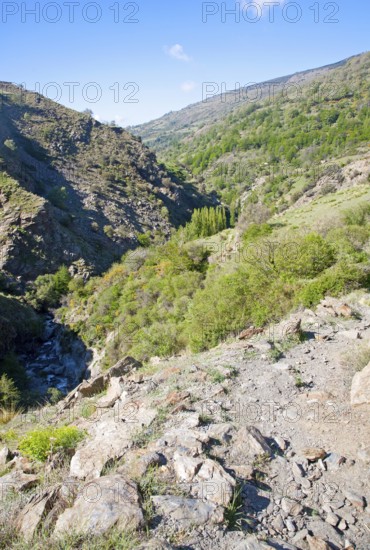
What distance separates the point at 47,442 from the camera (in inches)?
208

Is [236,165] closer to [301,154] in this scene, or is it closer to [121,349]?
[301,154]

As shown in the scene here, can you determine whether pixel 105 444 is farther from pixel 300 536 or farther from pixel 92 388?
pixel 92 388

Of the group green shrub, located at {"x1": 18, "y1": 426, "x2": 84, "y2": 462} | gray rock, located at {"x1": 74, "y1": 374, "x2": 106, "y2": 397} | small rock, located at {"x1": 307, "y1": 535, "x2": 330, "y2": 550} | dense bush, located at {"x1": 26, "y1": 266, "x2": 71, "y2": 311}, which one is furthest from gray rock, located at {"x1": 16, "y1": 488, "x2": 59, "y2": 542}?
dense bush, located at {"x1": 26, "y1": 266, "x2": 71, "y2": 311}

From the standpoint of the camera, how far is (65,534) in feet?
10.6

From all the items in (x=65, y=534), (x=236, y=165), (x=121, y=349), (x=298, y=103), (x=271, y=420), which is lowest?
(x=121, y=349)

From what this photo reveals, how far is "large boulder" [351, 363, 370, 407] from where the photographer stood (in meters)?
5.31

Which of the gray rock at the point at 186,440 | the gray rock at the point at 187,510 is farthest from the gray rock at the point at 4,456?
the gray rock at the point at 187,510

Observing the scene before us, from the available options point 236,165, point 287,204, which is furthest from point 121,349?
point 236,165

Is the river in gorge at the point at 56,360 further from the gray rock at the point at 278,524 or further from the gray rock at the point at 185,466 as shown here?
the gray rock at the point at 278,524

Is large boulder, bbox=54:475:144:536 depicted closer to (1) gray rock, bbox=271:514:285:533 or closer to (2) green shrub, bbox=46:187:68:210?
(1) gray rock, bbox=271:514:285:533

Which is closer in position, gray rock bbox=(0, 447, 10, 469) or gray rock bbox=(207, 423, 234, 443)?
gray rock bbox=(207, 423, 234, 443)

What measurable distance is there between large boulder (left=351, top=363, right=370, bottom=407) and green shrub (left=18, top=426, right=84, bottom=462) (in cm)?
422

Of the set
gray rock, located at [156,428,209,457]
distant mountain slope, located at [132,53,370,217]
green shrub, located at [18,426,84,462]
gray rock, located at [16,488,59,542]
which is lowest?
green shrub, located at [18,426,84,462]

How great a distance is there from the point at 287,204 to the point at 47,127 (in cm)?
3962
